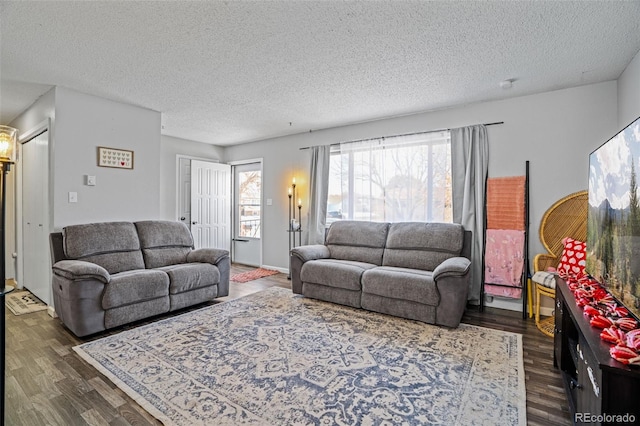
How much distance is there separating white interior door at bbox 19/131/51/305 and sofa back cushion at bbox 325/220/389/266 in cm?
342

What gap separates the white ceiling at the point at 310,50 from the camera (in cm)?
201

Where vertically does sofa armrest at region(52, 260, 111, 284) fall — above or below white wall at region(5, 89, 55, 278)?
below

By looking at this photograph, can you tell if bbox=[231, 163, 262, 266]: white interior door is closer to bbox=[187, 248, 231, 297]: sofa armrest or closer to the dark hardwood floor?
bbox=[187, 248, 231, 297]: sofa armrest

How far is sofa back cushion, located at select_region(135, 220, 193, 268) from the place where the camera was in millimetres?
3713

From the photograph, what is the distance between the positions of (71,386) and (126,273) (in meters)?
1.31

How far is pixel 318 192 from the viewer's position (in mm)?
5137

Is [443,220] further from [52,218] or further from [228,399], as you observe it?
[52,218]

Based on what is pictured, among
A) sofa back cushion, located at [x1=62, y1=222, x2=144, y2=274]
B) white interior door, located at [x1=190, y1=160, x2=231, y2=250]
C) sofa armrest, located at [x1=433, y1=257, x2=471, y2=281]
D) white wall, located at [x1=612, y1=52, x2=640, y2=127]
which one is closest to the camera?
white wall, located at [x1=612, y1=52, x2=640, y2=127]

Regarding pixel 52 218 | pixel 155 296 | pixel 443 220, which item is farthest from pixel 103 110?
pixel 443 220

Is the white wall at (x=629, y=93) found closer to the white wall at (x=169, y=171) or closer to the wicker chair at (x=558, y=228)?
the wicker chair at (x=558, y=228)

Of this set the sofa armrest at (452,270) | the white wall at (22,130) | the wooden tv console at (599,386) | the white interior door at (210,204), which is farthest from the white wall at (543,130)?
the white wall at (22,130)

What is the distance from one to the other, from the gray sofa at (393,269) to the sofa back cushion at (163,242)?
147cm

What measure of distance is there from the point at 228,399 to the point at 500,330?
2.57 m

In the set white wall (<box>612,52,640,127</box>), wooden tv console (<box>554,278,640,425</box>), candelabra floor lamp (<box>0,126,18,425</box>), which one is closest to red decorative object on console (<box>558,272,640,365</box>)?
wooden tv console (<box>554,278,640,425</box>)
